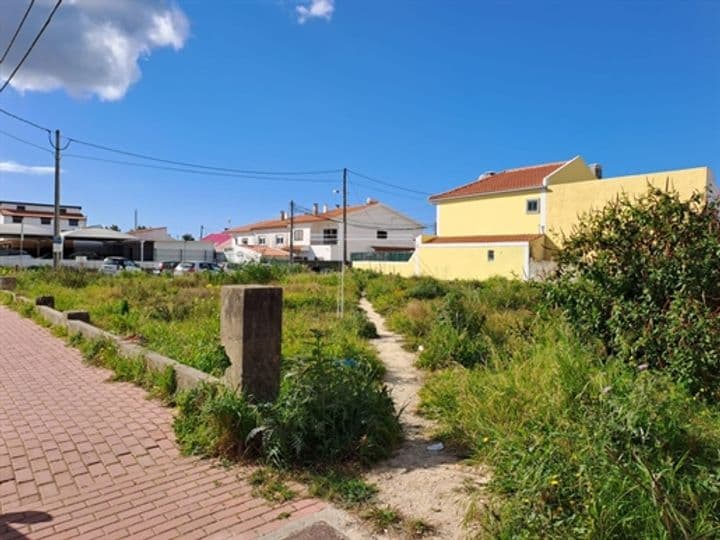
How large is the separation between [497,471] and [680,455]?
3.84 ft

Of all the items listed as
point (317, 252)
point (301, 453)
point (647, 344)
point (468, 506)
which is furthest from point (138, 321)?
point (317, 252)

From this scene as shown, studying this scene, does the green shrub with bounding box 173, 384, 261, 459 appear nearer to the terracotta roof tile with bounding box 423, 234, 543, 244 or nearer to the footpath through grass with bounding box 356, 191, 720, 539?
the footpath through grass with bounding box 356, 191, 720, 539

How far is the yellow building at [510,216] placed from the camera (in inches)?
1003

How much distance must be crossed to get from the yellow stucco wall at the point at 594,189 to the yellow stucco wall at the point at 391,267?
937 cm

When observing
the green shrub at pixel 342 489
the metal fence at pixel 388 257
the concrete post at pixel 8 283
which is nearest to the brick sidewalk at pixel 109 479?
the green shrub at pixel 342 489

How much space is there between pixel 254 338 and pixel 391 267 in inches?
1178

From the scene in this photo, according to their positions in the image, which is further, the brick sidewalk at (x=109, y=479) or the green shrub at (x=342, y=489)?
the green shrub at (x=342, y=489)

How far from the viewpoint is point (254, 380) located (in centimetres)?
428

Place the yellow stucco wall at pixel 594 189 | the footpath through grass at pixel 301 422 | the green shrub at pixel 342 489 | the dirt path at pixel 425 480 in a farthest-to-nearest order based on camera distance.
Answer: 1. the yellow stucco wall at pixel 594 189
2. the footpath through grass at pixel 301 422
3. the green shrub at pixel 342 489
4. the dirt path at pixel 425 480

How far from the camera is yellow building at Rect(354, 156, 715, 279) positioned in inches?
1003

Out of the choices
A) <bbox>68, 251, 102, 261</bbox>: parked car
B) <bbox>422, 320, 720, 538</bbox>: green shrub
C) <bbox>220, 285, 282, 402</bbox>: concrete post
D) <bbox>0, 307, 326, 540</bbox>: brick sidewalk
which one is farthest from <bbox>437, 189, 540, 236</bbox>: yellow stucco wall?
<bbox>68, 251, 102, 261</bbox>: parked car

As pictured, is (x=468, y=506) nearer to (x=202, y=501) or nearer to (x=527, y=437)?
(x=527, y=437)

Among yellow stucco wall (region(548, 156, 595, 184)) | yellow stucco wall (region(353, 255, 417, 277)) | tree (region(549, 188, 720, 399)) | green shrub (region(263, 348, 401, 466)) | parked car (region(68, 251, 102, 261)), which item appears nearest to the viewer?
green shrub (region(263, 348, 401, 466))

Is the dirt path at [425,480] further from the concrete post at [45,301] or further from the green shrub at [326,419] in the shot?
the concrete post at [45,301]
